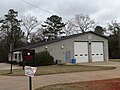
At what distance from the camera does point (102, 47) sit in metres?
44.1

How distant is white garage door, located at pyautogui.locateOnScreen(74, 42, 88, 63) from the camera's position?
41.4 meters

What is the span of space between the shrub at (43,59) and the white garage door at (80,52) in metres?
4.89

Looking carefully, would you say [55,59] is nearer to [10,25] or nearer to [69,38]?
[69,38]

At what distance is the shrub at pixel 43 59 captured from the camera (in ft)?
122

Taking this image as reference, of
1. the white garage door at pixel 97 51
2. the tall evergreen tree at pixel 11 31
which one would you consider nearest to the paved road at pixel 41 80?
the white garage door at pixel 97 51

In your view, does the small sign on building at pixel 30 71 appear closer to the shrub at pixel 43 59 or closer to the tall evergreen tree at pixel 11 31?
the shrub at pixel 43 59

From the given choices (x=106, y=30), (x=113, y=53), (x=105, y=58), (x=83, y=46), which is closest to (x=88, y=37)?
(x=83, y=46)

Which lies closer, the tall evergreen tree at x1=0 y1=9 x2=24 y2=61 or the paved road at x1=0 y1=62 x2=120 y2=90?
the paved road at x1=0 y1=62 x2=120 y2=90

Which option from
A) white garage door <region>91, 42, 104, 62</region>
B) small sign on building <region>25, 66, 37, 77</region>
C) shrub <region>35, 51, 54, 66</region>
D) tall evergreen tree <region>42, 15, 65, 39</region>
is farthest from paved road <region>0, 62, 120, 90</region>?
tall evergreen tree <region>42, 15, 65, 39</region>

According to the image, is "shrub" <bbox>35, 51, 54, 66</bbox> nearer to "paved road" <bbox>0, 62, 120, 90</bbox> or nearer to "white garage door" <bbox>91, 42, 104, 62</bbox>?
"white garage door" <bbox>91, 42, 104, 62</bbox>

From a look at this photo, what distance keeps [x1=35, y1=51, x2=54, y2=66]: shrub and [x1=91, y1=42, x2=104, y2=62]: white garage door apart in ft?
26.3

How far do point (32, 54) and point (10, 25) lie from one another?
2435 inches

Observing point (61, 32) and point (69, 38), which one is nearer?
point (69, 38)

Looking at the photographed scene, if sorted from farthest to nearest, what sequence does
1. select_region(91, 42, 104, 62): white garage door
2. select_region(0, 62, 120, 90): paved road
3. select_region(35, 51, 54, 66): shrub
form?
select_region(91, 42, 104, 62): white garage door
select_region(35, 51, 54, 66): shrub
select_region(0, 62, 120, 90): paved road
